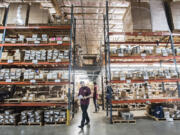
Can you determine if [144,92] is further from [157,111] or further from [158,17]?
[158,17]

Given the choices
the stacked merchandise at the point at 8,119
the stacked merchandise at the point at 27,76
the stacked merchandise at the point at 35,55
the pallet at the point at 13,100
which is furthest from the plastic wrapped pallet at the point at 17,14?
the stacked merchandise at the point at 8,119

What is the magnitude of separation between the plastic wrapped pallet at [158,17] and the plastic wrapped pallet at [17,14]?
6501 mm

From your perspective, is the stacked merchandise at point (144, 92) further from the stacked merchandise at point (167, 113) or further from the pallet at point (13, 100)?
the pallet at point (13, 100)

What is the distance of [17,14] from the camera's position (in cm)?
618

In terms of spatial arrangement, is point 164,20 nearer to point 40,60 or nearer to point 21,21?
point 40,60

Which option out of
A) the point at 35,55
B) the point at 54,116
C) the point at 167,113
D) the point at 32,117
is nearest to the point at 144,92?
the point at 167,113

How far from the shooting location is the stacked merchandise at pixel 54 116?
543 centimetres

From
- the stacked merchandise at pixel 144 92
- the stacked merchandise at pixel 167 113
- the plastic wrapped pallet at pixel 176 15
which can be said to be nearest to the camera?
the stacked merchandise at pixel 167 113

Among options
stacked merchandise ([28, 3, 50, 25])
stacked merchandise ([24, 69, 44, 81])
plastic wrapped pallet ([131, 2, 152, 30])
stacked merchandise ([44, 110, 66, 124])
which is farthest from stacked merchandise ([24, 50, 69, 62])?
plastic wrapped pallet ([131, 2, 152, 30])

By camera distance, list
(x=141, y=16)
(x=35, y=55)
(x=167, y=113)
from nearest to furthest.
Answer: (x=35, y=55), (x=167, y=113), (x=141, y=16)

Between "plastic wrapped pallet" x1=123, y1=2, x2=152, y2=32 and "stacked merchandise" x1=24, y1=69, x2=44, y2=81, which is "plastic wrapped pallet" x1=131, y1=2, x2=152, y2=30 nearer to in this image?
"plastic wrapped pallet" x1=123, y1=2, x2=152, y2=32

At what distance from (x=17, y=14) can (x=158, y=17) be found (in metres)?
7.15

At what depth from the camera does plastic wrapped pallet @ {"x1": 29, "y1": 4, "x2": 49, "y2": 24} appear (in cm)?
612

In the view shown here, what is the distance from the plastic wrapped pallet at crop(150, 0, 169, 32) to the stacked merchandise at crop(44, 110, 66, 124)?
19.8 feet
